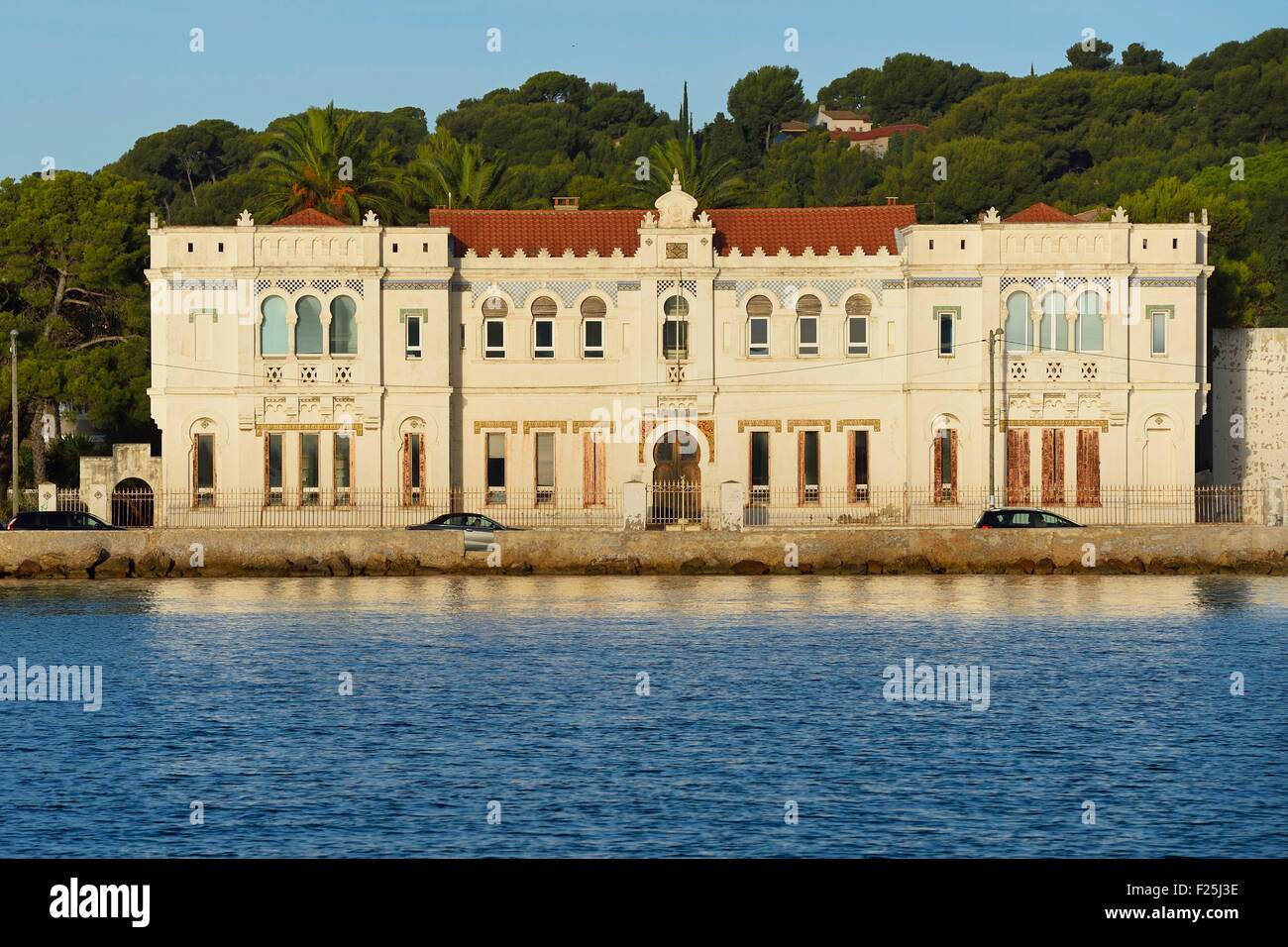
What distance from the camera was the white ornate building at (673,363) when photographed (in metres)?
58.5

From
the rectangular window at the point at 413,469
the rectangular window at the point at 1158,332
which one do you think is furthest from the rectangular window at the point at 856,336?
the rectangular window at the point at 413,469

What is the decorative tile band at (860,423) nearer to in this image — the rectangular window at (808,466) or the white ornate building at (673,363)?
the white ornate building at (673,363)

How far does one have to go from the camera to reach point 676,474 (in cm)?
5972

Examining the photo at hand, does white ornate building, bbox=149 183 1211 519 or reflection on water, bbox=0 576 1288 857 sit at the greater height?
white ornate building, bbox=149 183 1211 519

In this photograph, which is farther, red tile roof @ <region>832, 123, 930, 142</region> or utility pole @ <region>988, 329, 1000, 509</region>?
red tile roof @ <region>832, 123, 930, 142</region>

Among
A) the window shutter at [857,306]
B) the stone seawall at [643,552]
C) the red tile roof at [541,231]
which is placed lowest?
the stone seawall at [643,552]

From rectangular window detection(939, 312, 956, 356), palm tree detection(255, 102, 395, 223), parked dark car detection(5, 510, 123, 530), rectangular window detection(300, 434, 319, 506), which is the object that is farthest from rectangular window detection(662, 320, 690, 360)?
parked dark car detection(5, 510, 123, 530)

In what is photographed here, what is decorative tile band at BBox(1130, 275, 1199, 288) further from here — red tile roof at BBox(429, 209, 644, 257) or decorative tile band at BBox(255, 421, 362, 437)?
decorative tile band at BBox(255, 421, 362, 437)

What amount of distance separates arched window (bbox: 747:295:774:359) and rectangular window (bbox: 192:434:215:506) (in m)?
16.5

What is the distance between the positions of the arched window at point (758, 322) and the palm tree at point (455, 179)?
19.3m

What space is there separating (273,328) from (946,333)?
794 inches

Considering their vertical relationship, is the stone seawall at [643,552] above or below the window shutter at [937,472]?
below

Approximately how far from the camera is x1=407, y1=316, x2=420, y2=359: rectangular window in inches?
2324

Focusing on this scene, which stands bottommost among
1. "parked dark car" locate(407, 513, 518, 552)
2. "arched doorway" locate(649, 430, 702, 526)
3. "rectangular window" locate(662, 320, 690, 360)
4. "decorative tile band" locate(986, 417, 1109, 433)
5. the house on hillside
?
"parked dark car" locate(407, 513, 518, 552)
